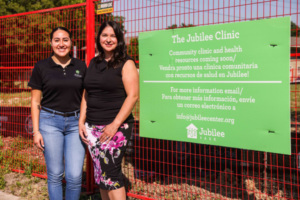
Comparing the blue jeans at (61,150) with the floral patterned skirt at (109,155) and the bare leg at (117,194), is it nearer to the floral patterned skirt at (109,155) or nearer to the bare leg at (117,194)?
the floral patterned skirt at (109,155)

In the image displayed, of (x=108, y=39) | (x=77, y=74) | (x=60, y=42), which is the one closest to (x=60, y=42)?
(x=60, y=42)

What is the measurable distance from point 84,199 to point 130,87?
2084mm

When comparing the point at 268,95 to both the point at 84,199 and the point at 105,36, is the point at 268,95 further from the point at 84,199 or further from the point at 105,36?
the point at 84,199

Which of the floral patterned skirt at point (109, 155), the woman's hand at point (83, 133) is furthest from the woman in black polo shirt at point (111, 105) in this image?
the woman's hand at point (83, 133)

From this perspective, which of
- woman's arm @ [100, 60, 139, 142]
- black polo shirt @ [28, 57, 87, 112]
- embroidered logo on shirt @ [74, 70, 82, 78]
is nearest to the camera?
woman's arm @ [100, 60, 139, 142]

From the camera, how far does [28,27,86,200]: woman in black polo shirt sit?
2965 mm

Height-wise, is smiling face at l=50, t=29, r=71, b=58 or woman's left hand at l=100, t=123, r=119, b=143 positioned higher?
smiling face at l=50, t=29, r=71, b=58

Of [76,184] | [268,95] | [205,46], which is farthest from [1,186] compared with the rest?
[268,95]

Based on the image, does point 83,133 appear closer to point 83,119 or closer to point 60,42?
point 83,119

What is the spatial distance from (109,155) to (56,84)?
848 millimetres

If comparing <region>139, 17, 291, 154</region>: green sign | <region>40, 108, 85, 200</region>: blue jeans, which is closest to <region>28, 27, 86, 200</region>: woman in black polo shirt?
<region>40, 108, 85, 200</region>: blue jeans

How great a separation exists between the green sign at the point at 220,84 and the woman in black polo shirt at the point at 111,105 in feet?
2.04

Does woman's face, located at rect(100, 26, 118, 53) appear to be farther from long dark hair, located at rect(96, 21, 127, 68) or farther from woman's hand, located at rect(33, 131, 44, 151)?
woman's hand, located at rect(33, 131, 44, 151)

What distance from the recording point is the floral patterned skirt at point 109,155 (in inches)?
108
